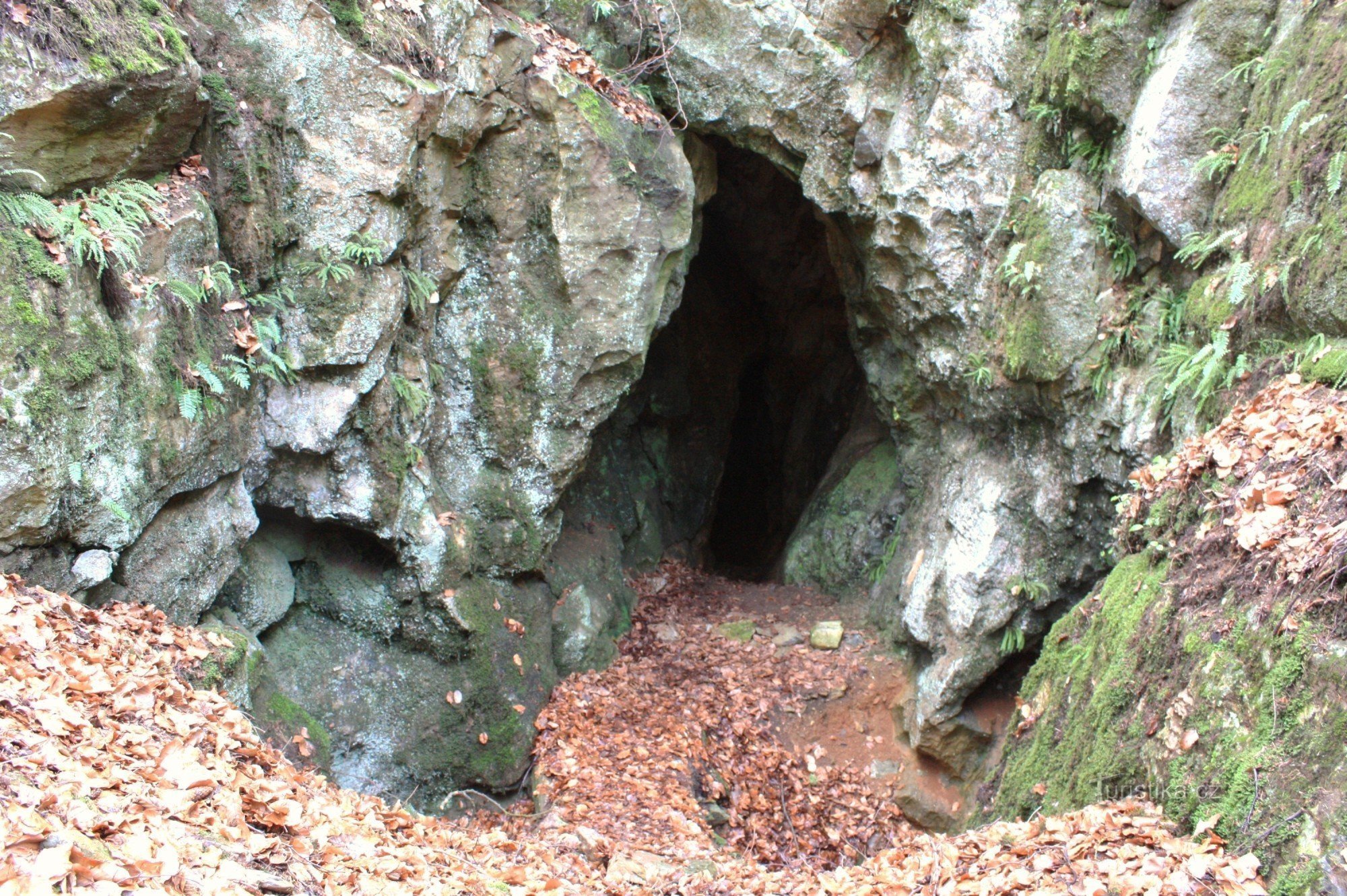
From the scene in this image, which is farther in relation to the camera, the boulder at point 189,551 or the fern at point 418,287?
the fern at point 418,287

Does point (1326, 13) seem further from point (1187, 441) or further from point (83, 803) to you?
point (83, 803)

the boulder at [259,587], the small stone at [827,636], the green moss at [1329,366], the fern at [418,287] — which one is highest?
the green moss at [1329,366]

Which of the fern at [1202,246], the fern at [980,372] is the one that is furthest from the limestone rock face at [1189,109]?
the fern at [980,372]

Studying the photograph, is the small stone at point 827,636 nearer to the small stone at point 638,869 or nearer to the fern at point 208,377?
the small stone at point 638,869

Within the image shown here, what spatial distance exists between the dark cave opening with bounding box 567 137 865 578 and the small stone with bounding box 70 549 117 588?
248 inches

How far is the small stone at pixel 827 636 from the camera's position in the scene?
9516 millimetres

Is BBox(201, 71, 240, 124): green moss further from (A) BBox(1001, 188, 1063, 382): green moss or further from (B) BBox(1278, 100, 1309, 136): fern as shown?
(B) BBox(1278, 100, 1309, 136): fern

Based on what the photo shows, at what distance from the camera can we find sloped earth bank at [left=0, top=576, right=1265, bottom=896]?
2.66m

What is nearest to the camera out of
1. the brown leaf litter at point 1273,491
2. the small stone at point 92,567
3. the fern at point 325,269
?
the brown leaf litter at point 1273,491

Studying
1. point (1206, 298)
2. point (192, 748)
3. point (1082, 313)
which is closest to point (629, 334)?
point (1082, 313)

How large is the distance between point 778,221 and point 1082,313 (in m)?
6.58

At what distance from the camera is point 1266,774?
3250 millimetres

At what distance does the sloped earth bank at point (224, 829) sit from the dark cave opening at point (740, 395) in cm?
637

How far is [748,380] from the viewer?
15164 millimetres
